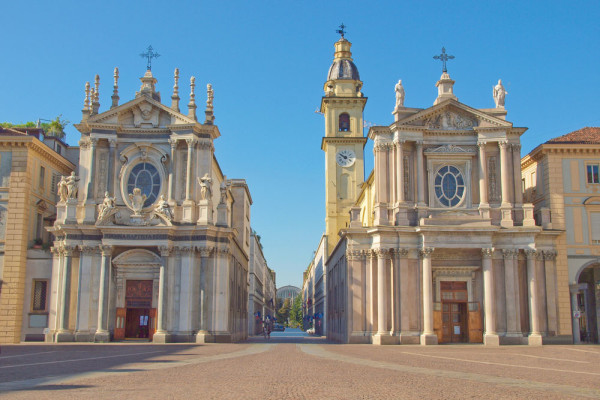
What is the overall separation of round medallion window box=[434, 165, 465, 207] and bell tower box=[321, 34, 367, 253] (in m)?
22.9

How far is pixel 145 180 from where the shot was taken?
47438 mm

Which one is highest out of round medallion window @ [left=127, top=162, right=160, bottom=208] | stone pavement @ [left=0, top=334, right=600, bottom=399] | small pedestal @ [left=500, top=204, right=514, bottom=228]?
round medallion window @ [left=127, top=162, right=160, bottom=208]

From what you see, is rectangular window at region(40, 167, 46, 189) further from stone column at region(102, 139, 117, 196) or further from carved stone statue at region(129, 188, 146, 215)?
carved stone statue at region(129, 188, 146, 215)

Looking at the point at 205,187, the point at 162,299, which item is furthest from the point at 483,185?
the point at 162,299

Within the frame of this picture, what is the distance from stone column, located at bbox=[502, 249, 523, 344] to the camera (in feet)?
144

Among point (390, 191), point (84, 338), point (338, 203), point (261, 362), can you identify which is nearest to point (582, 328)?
point (390, 191)

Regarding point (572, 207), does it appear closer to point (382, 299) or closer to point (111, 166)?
point (382, 299)

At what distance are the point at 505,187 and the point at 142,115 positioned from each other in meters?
27.6

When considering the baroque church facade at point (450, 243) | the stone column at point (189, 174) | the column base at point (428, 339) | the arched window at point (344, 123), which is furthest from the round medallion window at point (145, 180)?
the arched window at point (344, 123)

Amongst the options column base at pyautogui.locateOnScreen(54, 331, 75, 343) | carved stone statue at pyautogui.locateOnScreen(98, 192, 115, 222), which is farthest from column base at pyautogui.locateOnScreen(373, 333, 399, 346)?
column base at pyautogui.locateOnScreen(54, 331, 75, 343)

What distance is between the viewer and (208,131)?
46.9 meters

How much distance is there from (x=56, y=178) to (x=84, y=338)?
1541 centimetres

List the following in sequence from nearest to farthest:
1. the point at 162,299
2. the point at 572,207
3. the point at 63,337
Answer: the point at 63,337 → the point at 162,299 → the point at 572,207

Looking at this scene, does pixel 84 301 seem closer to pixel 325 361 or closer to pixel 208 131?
pixel 208 131
